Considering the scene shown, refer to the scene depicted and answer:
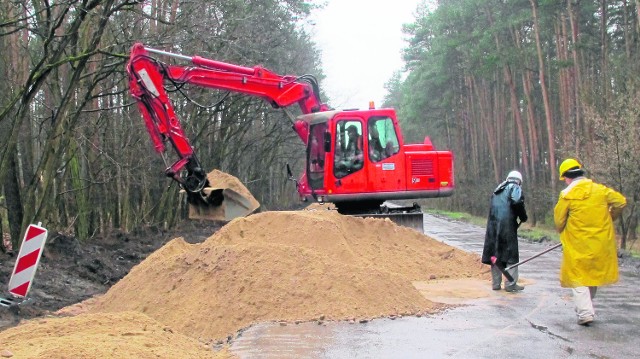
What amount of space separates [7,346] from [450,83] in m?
59.3

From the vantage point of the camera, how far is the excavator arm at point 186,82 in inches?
705

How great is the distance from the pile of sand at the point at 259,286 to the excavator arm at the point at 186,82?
5.15 meters

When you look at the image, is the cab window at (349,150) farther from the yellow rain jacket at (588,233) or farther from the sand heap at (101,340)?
the sand heap at (101,340)

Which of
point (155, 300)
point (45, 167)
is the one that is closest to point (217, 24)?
point (45, 167)

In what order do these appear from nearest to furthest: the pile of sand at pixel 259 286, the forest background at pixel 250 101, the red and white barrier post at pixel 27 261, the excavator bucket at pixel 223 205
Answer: the pile of sand at pixel 259 286, the red and white barrier post at pixel 27 261, the forest background at pixel 250 101, the excavator bucket at pixel 223 205

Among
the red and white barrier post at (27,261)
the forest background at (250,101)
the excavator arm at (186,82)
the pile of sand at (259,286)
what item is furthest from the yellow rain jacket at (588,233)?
the excavator arm at (186,82)

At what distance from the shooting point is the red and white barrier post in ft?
38.6

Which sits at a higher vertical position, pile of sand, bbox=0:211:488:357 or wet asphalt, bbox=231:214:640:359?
pile of sand, bbox=0:211:488:357

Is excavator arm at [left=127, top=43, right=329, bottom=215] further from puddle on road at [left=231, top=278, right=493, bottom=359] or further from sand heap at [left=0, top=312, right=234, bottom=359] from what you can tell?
sand heap at [left=0, top=312, right=234, bottom=359]

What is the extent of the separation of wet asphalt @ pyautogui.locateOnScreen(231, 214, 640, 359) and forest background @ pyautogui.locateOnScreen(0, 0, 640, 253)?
269 inches

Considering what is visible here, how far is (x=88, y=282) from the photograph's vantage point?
595 inches

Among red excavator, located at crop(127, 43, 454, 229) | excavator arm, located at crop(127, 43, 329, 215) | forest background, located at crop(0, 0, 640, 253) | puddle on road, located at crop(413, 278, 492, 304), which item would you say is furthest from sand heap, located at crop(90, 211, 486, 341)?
red excavator, located at crop(127, 43, 454, 229)

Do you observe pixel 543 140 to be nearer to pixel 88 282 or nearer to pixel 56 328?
pixel 88 282

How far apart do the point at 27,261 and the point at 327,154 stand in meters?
9.35
